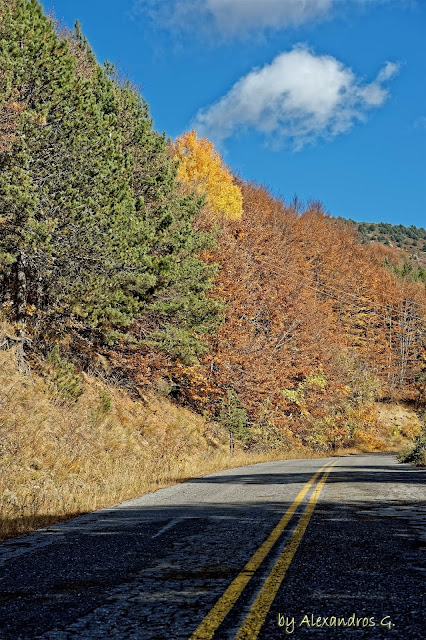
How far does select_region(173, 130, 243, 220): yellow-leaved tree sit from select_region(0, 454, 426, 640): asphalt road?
36275mm

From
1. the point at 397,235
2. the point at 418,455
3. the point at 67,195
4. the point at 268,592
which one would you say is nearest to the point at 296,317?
the point at 418,455

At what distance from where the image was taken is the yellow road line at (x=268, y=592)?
3.72 m

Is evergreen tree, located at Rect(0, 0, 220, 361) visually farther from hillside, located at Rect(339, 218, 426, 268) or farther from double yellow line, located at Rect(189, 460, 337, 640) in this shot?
hillside, located at Rect(339, 218, 426, 268)

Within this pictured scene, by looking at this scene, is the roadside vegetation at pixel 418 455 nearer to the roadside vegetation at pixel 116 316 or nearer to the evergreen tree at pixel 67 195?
the roadside vegetation at pixel 116 316

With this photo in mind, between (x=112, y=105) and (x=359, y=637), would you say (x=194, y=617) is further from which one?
(x=112, y=105)

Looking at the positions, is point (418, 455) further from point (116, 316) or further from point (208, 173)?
point (208, 173)

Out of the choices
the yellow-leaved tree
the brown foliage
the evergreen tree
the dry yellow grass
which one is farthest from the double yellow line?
the yellow-leaved tree

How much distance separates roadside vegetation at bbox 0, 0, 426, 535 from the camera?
14758 mm

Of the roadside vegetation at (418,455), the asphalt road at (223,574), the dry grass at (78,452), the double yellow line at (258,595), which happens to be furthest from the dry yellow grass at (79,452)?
the roadside vegetation at (418,455)

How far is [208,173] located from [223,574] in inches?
1723

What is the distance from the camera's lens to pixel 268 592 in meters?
4.57

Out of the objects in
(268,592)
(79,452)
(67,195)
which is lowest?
(268,592)

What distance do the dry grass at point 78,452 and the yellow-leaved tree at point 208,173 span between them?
936 inches

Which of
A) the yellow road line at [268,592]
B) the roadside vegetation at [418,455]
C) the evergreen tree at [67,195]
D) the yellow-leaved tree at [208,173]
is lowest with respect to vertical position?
the roadside vegetation at [418,455]
